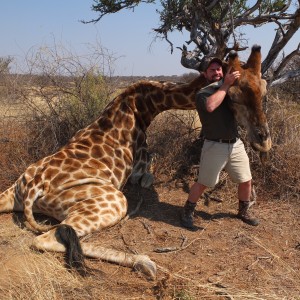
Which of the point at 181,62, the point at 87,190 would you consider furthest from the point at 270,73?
the point at 87,190

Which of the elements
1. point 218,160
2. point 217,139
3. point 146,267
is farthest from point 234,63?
point 146,267

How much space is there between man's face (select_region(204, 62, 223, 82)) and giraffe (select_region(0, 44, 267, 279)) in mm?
212

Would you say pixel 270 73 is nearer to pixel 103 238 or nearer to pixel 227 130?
pixel 227 130

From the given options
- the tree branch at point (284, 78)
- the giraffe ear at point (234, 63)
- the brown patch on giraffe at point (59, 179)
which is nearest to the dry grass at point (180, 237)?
the tree branch at point (284, 78)

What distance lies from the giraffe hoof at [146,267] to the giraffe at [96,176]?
0.06 feet

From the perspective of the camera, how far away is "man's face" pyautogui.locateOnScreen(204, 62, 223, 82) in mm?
4359

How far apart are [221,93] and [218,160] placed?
28.2 inches

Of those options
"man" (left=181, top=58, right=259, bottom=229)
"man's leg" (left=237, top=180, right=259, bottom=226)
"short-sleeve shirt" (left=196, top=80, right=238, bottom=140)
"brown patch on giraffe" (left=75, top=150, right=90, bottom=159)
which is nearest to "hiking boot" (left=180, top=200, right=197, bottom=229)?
"man" (left=181, top=58, right=259, bottom=229)

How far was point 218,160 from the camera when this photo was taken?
4.39m

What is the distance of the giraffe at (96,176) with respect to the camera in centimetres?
391

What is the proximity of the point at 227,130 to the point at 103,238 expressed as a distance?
1667 millimetres

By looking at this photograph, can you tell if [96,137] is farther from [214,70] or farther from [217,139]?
[214,70]

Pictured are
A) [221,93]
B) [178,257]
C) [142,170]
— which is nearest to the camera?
[178,257]

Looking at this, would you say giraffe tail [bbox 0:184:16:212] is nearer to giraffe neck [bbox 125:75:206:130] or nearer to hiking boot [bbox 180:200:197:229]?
giraffe neck [bbox 125:75:206:130]
